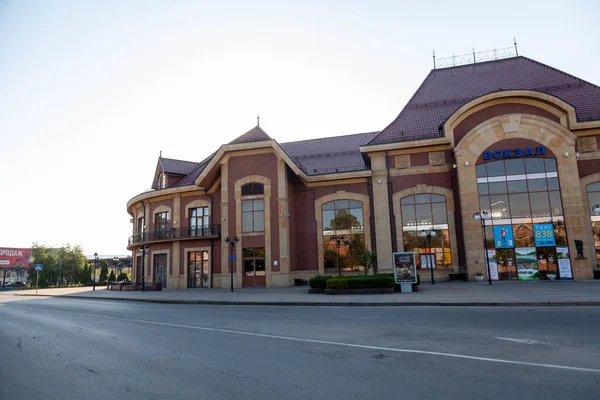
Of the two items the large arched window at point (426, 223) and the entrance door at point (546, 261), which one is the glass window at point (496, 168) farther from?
the entrance door at point (546, 261)

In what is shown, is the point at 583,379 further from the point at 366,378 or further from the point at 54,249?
the point at 54,249

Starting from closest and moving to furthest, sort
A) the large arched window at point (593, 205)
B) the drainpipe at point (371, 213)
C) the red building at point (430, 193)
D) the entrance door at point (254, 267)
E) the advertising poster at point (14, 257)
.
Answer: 1. the large arched window at point (593, 205)
2. the red building at point (430, 193)
3. the entrance door at point (254, 267)
4. the drainpipe at point (371, 213)
5. the advertising poster at point (14, 257)

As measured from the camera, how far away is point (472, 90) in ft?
103

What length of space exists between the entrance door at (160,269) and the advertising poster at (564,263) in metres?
30.7

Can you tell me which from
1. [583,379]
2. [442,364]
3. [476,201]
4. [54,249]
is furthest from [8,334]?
[54,249]

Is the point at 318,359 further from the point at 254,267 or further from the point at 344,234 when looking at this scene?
the point at 344,234

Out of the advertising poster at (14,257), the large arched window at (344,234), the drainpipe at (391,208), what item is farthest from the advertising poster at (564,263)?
the advertising poster at (14,257)

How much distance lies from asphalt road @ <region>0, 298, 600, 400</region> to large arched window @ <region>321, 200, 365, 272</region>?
751 inches

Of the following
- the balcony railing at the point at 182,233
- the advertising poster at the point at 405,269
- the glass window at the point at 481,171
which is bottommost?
the advertising poster at the point at 405,269

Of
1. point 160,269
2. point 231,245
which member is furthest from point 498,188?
point 160,269

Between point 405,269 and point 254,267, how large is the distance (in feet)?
43.3

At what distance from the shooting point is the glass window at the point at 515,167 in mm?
27047

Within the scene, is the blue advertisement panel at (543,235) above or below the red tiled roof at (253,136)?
below

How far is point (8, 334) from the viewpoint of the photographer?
10.7 meters
